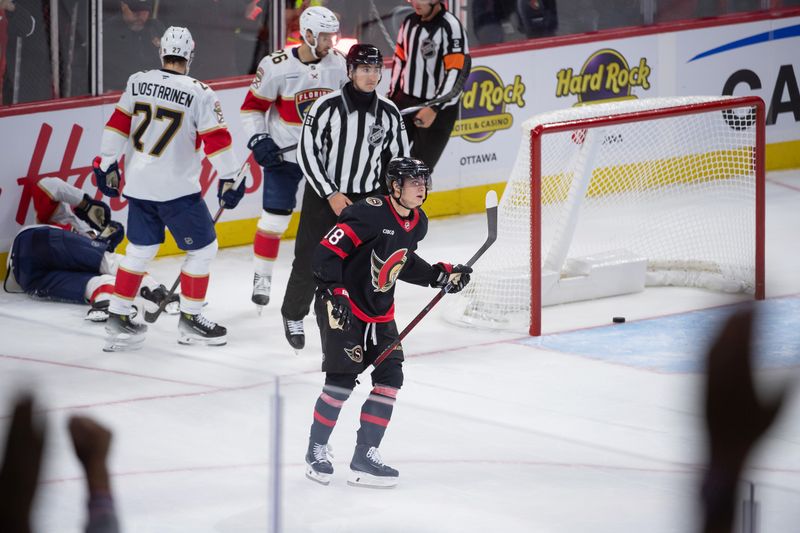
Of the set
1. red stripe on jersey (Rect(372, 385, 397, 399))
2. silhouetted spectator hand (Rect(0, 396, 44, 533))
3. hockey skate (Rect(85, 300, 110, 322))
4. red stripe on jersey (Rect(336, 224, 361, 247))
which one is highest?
red stripe on jersey (Rect(336, 224, 361, 247))

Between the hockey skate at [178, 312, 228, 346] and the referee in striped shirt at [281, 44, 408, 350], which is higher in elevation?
the referee in striped shirt at [281, 44, 408, 350]

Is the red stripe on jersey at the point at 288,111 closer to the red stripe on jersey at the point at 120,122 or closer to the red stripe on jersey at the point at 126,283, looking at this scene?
the red stripe on jersey at the point at 120,122

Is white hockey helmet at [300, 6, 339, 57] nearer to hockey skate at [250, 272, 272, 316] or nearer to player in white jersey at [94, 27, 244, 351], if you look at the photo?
player in white jersey at [94, 27, 244, 351]

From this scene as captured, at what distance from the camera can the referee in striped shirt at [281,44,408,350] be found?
17.5 ft

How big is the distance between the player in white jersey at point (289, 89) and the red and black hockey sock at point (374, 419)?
A: 265 centimetres

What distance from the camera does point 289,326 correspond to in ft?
19.0

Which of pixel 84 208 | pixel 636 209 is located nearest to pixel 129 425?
pixel 84 208

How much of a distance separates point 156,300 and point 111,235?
45cm

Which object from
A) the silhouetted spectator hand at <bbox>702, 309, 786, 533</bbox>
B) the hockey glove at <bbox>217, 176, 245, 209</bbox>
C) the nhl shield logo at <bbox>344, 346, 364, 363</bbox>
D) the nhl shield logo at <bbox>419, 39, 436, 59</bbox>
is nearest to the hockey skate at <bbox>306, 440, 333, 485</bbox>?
the nhl shield logo at <bbox>344, 346, 364, 363</bbox>

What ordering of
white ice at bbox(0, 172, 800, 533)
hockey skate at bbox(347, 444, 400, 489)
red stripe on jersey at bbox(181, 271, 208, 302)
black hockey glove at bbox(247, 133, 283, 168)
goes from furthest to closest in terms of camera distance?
1. black hockey glove at bbox(247, 133, 283, 168)
2. red stripe on jersey at bbox(181, 271, 208, 302)
3. hockey skate at bbox(347, 444, 400, 489)
4. white ice at bbox(0, 172, 800, 533)

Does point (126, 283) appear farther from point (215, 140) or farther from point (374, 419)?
point (374, 419)

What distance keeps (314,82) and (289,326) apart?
3.67 ft

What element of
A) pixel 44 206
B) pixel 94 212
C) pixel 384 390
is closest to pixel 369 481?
pixel 384 390

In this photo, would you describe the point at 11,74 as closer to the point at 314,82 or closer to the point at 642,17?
the point at 314,82
